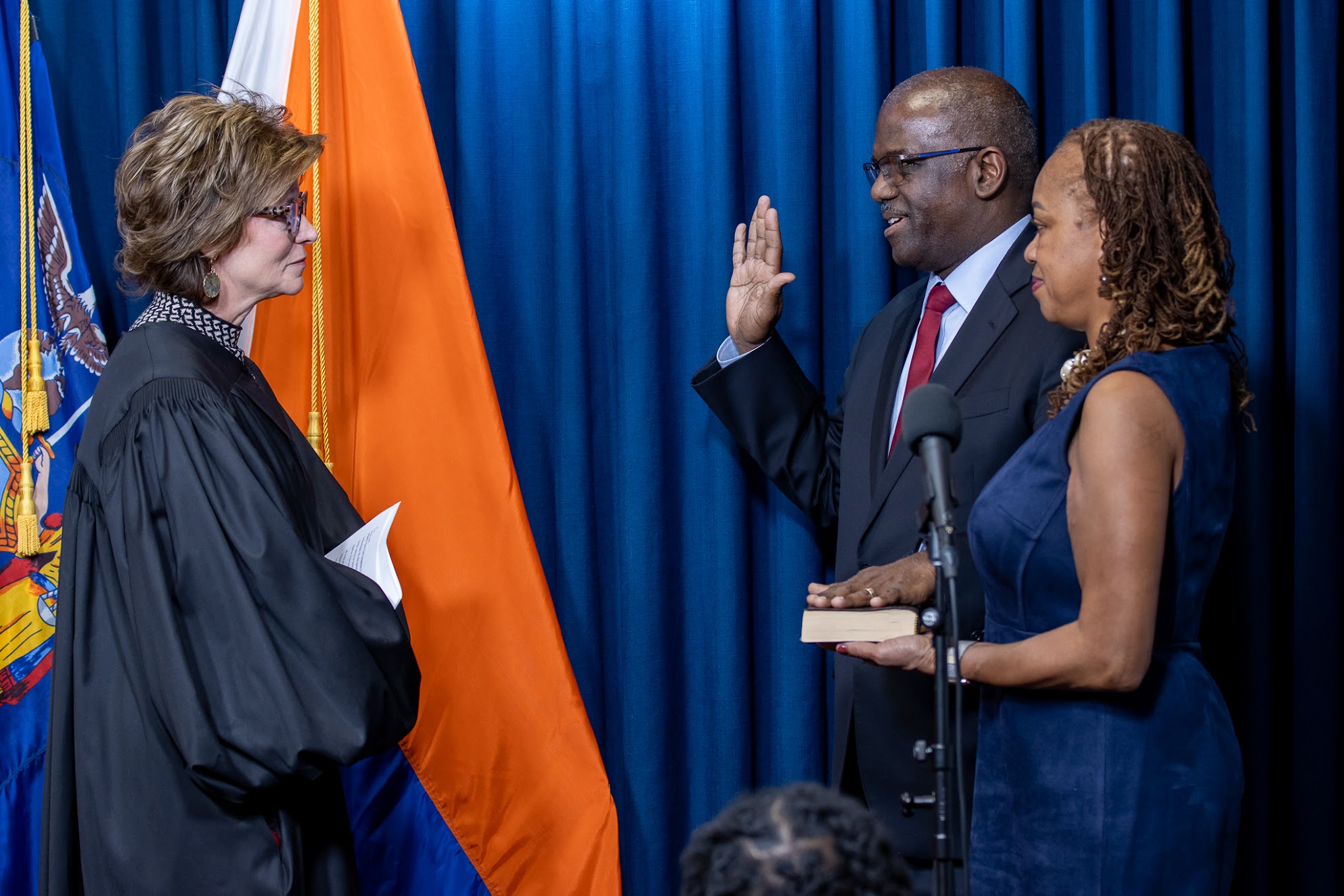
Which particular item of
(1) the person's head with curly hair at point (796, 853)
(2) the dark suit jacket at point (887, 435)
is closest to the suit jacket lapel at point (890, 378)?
(2) the dark suit jacket at point (887, 435)

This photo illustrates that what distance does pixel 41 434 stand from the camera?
2.54 meters

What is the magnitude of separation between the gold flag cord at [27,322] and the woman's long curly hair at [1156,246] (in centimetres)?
193

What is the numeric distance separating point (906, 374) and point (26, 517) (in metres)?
1.74

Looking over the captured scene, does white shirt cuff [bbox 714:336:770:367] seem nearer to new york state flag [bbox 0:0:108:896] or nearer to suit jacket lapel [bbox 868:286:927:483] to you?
suit jacket lapel [bbox 868:286:927:483]

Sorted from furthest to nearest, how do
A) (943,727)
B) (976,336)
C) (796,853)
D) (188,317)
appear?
(976,336) → (188,317) → (943,727) → (796,853)

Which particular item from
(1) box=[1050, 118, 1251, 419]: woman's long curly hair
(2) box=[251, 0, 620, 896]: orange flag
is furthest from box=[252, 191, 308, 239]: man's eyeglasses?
(1) box=[1050, 118, 1251, 419]: woman's long curly hair

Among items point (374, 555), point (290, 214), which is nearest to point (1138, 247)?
point (374, 555)

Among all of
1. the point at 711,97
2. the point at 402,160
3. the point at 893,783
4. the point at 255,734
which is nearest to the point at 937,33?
the point at 711,97

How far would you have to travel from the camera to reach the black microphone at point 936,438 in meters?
1.45

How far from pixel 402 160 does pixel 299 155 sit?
0.56 m

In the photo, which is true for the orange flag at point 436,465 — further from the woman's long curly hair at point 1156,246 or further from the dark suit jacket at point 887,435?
the woman's long curly hair at point 1156,246

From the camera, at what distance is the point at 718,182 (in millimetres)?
2881

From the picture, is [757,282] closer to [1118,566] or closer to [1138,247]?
[1138,247]

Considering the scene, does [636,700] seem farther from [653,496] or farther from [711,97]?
[711,97]
